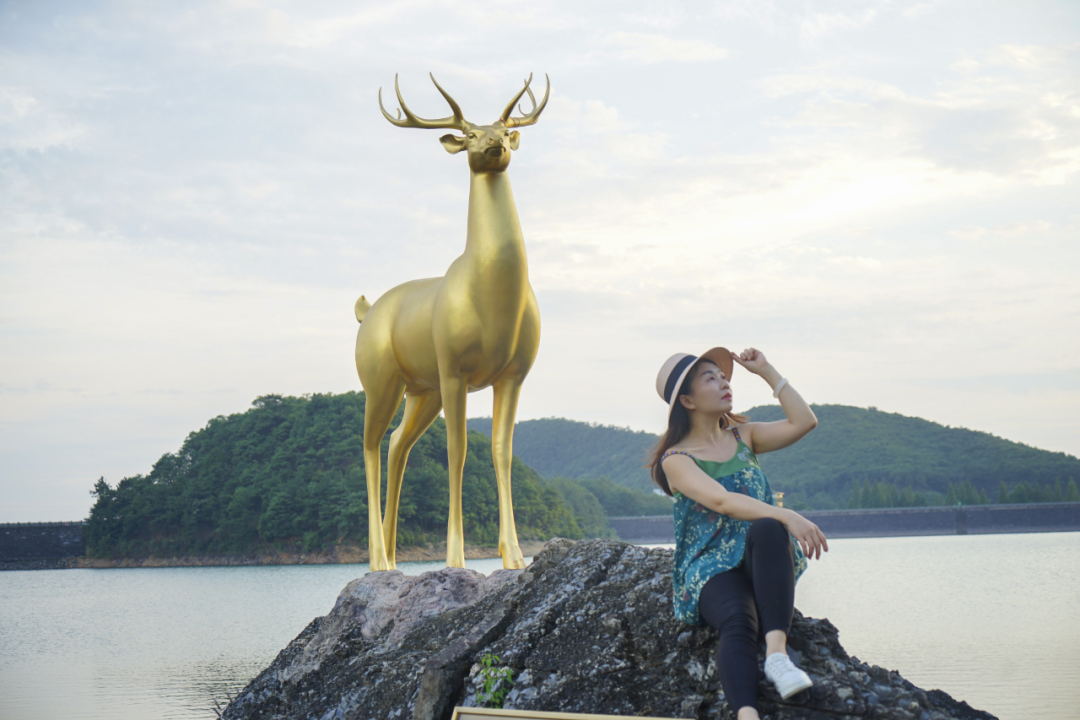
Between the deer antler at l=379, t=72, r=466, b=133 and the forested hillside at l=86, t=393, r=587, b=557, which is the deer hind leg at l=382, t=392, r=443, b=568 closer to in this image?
the deer antler at l=379, t=72, r=466, b=133

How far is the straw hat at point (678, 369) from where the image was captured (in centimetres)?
404

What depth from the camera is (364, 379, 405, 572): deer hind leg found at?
7535 millimetres

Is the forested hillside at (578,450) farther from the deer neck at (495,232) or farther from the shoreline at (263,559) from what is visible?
the deer neck at (495,232)

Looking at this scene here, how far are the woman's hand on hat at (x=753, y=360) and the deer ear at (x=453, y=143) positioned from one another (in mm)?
3247

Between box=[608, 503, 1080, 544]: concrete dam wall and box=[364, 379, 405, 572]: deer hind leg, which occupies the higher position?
box=[364, 379, 405, 572]: deer hind leg

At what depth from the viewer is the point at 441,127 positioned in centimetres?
669

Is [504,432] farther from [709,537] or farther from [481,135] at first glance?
[709,537]

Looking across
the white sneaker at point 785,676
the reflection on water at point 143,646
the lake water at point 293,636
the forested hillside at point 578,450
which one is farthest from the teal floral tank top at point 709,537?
the forested hillside at point 578,450

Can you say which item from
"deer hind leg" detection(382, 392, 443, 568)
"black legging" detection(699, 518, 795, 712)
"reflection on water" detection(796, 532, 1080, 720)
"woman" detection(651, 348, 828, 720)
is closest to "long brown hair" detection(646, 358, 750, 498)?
"woman" detection(651, 348, 828, 720)

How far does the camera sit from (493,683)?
4332mm

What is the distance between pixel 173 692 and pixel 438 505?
2783cm

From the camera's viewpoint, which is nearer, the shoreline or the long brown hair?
the long brown hair

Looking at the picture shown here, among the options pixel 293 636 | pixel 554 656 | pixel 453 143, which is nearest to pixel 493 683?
pixel 554 656

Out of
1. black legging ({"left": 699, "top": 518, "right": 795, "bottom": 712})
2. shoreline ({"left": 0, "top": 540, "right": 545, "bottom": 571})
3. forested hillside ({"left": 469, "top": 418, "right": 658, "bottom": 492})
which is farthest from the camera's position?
forested hillside ({"left": 469, "top": 418, "right": 658, "bottom": 492})
